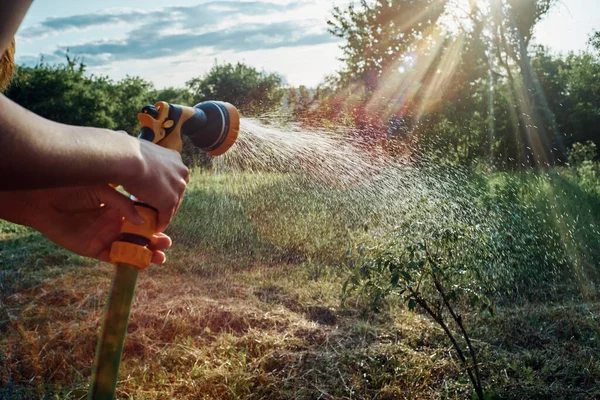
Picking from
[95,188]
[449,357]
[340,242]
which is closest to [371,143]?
[340,242]

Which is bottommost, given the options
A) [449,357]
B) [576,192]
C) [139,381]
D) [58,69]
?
[139,381]

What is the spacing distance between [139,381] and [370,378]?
102 centimetres

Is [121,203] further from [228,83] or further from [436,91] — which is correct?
[228,83]

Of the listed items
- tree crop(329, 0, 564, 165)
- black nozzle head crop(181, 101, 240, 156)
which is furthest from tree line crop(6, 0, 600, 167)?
black nozzle head crop(181, 101, 240, 156)

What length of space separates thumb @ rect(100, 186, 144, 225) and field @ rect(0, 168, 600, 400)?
142 cm

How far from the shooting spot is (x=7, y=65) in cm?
127

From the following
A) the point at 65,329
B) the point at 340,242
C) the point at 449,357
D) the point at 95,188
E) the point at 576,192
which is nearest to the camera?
the point at 95,188

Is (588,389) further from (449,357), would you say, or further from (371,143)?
(371,143)

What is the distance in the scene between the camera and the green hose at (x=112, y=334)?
122cm

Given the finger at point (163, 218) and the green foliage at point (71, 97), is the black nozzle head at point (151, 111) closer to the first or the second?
the finger at point (163, 218)

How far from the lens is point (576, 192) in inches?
259

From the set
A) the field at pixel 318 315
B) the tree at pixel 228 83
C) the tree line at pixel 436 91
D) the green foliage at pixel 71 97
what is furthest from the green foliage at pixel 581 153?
the green foliage at pixel 71 97

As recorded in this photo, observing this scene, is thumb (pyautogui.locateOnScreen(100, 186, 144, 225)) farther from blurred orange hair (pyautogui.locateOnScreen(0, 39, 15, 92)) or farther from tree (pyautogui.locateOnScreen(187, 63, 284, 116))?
tree (pyautogui.locateOnScreen(187, 63, 284, 116))

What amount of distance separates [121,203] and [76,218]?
0.68ft
